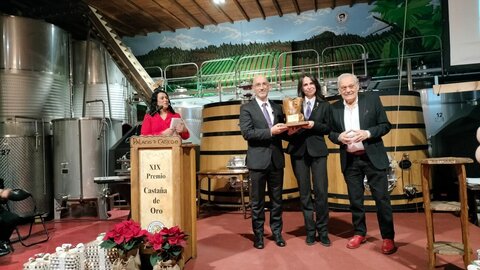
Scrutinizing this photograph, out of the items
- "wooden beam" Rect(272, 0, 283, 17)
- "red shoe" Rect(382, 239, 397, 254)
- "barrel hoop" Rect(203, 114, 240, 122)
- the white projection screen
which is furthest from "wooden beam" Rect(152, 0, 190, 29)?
"red shoe" Rect(382, 239, 397, 254)

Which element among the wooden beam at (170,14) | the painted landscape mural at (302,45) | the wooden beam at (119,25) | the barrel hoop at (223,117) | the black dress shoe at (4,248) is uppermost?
the wooden beam at (170,14)

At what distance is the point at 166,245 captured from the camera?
92.8 inches

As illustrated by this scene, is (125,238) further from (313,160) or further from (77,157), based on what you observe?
(77,157)

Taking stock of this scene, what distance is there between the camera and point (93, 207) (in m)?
5.80

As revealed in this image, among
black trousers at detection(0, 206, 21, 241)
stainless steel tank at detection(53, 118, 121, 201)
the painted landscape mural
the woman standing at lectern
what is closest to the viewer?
the woman standing at lectern

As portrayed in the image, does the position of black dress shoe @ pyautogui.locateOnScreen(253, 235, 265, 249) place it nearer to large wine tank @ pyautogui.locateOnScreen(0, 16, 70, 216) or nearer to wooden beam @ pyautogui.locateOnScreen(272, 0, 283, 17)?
large wine tank @ pyautogui.locateOnScreen(0, 16, 70, 216)

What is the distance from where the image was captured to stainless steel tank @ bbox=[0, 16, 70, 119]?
5.59 m

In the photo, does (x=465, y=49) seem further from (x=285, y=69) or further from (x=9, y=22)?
(x=9, y=22)

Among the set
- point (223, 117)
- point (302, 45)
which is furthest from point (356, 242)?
point (302, 45)

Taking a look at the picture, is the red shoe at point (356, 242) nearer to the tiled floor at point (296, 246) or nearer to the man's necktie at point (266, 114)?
the tiled floor at point (296, 246)

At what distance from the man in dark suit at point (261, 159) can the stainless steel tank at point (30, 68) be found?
4.37 meters

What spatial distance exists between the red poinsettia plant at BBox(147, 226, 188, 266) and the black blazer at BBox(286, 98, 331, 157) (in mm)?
1400

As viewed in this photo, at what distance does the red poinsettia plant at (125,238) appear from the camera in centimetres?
240

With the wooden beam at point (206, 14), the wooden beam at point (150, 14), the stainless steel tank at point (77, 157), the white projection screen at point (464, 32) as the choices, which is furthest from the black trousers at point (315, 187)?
the wooden beam at point (150, 14)
